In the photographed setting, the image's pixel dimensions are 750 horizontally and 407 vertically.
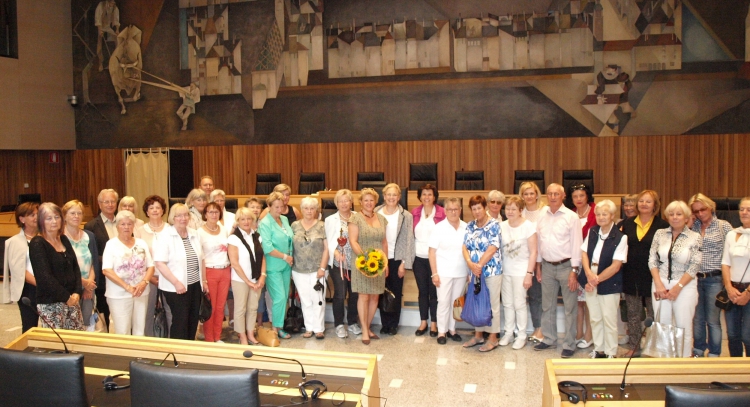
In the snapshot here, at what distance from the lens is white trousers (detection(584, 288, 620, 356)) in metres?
5.01

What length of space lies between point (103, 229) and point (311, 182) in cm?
647

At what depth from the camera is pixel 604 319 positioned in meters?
5.05

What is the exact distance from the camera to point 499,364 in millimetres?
5098

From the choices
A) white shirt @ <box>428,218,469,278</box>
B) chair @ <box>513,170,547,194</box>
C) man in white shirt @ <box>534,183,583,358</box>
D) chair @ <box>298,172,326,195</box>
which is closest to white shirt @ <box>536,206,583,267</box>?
man in white shirt @ <box>534,183,583,358</box>

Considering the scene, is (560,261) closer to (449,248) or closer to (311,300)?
(449,248)

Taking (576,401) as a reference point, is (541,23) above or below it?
above

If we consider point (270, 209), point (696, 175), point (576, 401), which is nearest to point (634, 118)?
point (696, 175)

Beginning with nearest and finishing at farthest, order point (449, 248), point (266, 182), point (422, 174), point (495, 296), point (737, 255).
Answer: point (737, 255) → point (495, 296) → point (449, 248) → point (422, 174) → point (266, 182)

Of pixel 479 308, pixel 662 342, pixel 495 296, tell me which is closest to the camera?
pixel 662 342

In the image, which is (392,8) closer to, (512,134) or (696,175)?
(512,134)

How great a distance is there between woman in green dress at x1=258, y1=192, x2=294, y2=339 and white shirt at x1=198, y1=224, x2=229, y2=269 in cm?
42

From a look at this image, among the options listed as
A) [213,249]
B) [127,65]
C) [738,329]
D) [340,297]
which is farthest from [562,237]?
[127,65]

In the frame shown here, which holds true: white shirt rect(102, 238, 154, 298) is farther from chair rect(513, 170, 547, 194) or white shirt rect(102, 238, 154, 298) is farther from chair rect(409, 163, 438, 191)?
chair rect(513, 170, 547, 194)

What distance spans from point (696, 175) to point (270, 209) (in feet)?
27.5
